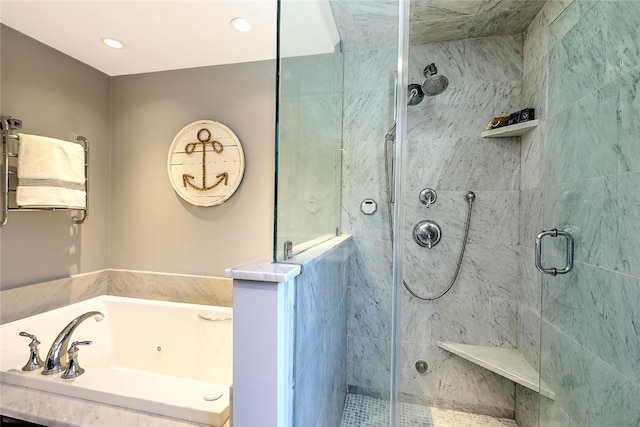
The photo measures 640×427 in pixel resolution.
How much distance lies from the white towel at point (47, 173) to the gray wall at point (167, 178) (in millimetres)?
408

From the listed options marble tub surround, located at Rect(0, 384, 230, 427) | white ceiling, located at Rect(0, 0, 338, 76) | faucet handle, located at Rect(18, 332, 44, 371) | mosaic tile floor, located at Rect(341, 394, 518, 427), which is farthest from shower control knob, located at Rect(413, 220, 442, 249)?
faucet handle, located at Rect(18, 332, 44, 371)

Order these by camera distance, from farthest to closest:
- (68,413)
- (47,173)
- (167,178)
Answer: (167,178), (47,173), (68,413)

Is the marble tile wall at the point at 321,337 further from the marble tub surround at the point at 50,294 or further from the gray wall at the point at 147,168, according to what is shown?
the marble tub surround at the point at 50,294

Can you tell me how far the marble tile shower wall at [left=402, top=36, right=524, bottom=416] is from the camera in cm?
169

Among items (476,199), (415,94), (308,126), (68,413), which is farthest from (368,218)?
(68,413)

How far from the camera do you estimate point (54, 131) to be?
5.97ft

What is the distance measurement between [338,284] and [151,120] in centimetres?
190

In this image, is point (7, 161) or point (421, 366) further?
point (421, 366)

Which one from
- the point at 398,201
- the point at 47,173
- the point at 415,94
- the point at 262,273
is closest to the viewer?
the point at 262,273

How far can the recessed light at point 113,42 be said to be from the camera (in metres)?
1.73

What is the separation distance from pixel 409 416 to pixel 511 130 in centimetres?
182

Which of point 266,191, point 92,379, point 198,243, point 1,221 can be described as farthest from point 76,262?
point 266,191

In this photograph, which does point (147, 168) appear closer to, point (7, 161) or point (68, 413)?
point (7, 161)

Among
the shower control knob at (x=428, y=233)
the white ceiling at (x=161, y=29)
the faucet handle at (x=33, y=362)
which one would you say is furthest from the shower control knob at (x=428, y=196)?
the faucet handle at (x=33, y=362)
